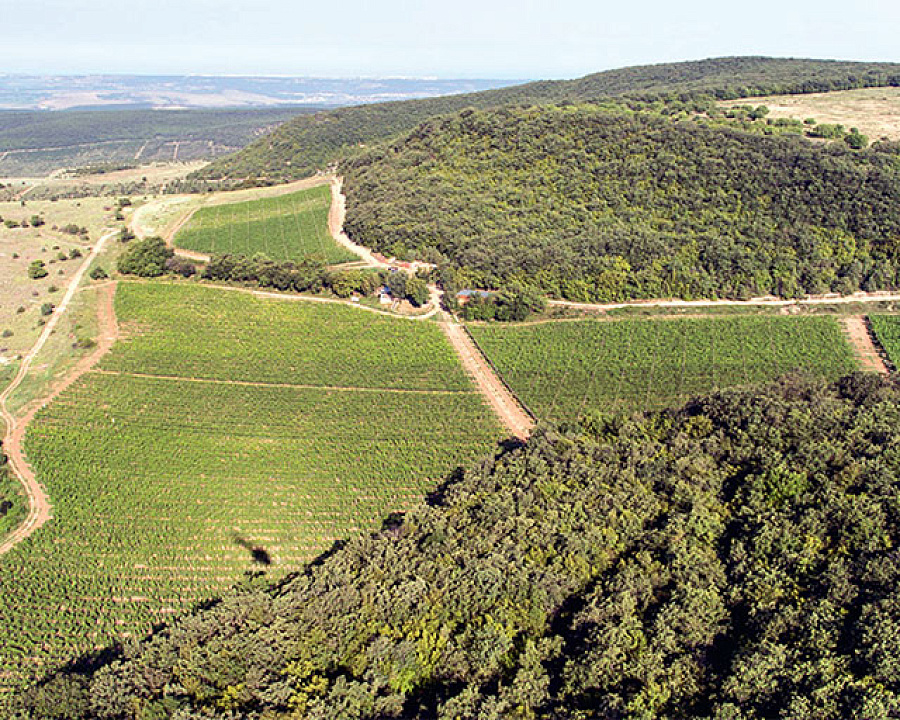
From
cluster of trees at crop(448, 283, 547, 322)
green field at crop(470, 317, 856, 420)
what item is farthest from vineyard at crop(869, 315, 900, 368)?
cluster of trees at crop(448, 283, 547, 322)

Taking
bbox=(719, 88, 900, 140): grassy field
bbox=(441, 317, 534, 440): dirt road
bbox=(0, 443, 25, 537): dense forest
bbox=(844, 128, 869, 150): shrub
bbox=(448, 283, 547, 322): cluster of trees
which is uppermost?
bbox=(719, 88, 900, 140): grassy field

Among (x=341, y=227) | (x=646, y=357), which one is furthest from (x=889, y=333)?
(x=341, y=227)

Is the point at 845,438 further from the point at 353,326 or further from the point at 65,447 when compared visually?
the point at 65,447

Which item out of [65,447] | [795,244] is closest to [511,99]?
[795,244]

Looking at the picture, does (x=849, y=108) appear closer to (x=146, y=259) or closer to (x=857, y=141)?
(x=857, y=141)

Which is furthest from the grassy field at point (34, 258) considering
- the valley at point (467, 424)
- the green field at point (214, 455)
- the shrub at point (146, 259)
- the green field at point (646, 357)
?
the green field at point (646, 357)

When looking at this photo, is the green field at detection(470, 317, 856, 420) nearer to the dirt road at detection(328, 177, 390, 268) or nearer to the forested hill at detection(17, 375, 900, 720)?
the forested hill at detection(17, 375, 900, 720)
